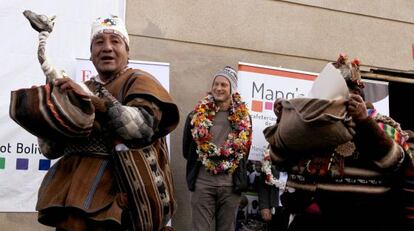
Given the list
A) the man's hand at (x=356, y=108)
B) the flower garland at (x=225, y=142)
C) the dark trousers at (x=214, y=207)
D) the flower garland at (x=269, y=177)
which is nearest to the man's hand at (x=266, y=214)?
the flower garland at (x=269, y=177)

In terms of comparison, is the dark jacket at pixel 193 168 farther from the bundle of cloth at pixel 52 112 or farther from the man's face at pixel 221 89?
the bundle of cloth at pixel 52 112

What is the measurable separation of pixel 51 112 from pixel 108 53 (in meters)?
0.66

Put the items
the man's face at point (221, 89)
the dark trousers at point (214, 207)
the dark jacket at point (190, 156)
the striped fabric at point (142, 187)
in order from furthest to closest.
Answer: the man's face at point (221, 89) < the dark jacket at point (190, 156) < the dark trousers at point (214, 207) < the striped fabric at point (142, 187)

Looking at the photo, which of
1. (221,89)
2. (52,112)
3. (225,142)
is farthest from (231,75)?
(52,112)

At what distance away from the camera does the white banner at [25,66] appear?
6.44m

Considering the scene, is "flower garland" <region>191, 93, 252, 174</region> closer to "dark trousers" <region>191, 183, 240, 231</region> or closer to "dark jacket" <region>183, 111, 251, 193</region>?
"dark jacket" <region>183, 111, 251, 193</region>

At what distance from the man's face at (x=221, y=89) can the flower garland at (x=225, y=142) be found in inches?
2.8

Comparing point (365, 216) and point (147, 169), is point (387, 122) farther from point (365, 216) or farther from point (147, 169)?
point (147, 169)

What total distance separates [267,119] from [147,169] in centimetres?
467

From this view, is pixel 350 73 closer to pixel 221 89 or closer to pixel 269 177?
pixel 221 89

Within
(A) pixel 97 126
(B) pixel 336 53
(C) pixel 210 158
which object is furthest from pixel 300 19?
(A) pixel 97 126

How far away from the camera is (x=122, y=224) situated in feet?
10.6

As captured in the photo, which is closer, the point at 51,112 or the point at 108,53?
the point at 51,112

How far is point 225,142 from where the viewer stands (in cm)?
692
